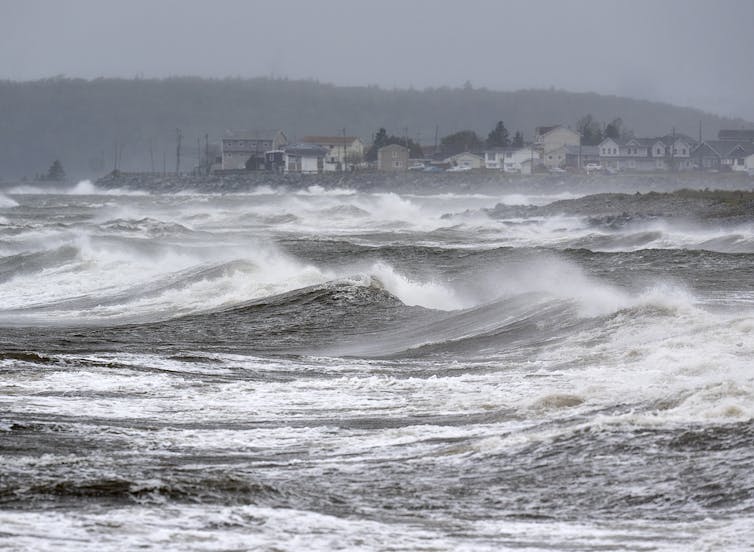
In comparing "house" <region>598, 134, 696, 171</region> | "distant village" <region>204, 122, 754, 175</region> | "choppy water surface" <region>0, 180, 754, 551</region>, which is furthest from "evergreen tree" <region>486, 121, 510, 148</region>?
"choppy water surface" <region>0, 180, 754, 551</region>

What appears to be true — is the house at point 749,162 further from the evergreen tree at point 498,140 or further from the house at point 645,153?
the evergreen tree at point 498,140

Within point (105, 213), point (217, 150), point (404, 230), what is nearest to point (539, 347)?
point (404, 230)

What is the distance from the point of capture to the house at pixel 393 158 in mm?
147375

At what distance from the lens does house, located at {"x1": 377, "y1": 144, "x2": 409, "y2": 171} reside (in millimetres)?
147375

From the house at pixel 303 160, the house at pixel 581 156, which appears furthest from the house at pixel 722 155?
the house at pixel 303 160

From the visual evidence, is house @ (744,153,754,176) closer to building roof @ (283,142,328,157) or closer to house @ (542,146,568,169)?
house @ (542,146,568,169)

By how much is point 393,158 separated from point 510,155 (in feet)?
47.3

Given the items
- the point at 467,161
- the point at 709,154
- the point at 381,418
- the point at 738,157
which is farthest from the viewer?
the point at 467,161

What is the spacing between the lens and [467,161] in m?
146

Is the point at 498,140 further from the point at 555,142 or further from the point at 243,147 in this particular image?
the point at 243,147

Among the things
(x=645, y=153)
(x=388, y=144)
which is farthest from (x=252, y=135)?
(x=645, y=153)

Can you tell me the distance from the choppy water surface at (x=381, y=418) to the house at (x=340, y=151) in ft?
437

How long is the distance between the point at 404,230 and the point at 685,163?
90.8 metres

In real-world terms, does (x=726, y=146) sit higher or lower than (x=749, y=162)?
higher
